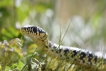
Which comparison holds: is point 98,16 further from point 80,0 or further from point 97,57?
point 80,0

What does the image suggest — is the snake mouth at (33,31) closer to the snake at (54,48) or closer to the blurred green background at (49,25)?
the snake at (54,48)

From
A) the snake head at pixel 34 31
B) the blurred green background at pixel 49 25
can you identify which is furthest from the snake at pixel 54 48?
the blurred green background at pixel 49 25

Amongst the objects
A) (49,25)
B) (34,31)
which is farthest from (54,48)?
(49,25)

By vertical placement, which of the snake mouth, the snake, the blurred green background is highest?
the snake mouth

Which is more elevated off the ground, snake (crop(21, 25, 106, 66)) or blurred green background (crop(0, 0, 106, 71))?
snake (crop(21, 25, 106, 66))

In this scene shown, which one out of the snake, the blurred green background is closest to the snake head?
the snake

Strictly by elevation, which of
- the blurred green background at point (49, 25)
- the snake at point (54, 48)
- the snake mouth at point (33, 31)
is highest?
the snake mouth at point (33, 31)

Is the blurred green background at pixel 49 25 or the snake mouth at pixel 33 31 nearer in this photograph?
the snake mouth at pixel 33 31

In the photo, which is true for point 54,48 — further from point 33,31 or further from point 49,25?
point 49,25

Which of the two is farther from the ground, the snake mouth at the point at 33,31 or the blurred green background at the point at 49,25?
the snake mouth at the point at 33,31

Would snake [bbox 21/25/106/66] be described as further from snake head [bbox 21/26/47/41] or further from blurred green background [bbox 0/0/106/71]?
blurred green background [bbox 0/0/106/71]

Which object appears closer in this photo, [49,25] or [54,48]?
[54,48]
